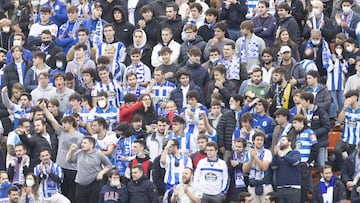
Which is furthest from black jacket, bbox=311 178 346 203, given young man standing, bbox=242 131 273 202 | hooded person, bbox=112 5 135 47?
hooded person, bbox=112 5 135 47

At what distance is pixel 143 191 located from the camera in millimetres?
23938

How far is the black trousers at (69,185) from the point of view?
2511 cm

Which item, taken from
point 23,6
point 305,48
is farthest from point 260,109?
point 23,6

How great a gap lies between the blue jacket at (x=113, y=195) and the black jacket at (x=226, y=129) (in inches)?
75.0

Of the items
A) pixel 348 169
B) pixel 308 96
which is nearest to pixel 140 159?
pixel 308 96

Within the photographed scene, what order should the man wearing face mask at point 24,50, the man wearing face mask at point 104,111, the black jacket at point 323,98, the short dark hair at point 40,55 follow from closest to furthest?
the man wearing face mask at point 104,111 → the black jacket at point 323,98 → the short dark hair at point 40,55 → the man wearing face mask at point 24,50

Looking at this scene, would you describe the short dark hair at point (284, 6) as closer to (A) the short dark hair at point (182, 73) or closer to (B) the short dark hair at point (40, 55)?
(A) the short dark hair at point (182, 73)

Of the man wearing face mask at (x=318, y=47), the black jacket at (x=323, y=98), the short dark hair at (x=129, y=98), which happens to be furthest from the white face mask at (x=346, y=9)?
the short dark hair at (x=129, y=98)

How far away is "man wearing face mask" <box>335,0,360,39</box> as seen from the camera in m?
28.5

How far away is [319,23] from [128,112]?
4793 millimetres

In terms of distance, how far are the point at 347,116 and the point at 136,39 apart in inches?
175

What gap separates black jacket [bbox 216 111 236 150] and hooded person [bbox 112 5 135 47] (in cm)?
419

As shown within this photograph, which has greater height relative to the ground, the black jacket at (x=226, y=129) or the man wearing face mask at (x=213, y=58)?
the man wearing face mask at (x=213, y=58)

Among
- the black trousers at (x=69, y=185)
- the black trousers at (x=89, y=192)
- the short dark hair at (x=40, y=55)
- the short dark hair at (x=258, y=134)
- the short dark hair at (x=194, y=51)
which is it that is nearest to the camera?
the short dark hair at (x=258, y=134)
